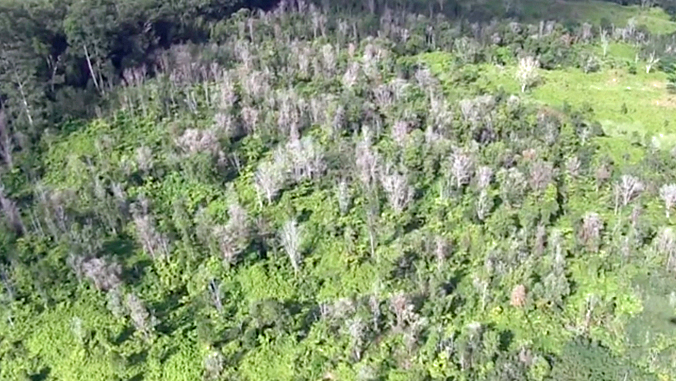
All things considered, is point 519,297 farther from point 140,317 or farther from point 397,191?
point 140,317

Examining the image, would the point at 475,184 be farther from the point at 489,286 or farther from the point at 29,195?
the point at 29,195

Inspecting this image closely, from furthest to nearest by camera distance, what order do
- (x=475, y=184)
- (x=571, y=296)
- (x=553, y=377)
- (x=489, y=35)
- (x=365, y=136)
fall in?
(x=489, y=35), (x=365, y=136), (x=475, y=184), (x=571, y=296), (x=553, y=377)

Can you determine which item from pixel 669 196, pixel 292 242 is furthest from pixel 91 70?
pixel 669 196

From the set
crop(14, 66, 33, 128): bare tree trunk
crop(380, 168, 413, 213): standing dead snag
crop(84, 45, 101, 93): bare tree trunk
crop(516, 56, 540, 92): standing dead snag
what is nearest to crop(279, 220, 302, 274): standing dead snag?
crop(380, 168, 413, 213): standing dead snag

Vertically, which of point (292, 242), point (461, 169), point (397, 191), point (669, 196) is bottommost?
point (669, 196)

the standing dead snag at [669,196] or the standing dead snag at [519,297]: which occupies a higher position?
the standing dead snag at [669,196]

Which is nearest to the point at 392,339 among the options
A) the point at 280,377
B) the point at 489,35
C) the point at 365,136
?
the point at 280,377

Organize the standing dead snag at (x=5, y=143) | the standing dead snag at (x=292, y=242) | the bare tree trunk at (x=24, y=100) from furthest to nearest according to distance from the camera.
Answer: the bare tree trunk at (x=24, y=100) < the standing dead snag at (x=5, y=143) < the standing dead snag at (x=292, y=242)

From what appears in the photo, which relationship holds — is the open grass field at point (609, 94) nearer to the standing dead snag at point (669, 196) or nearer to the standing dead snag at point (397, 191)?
the standing dead snag at point (669, 196)

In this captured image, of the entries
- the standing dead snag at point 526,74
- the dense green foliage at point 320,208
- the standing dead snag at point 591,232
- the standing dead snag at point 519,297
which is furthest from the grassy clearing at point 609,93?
the standing dead snag at point 519,297
